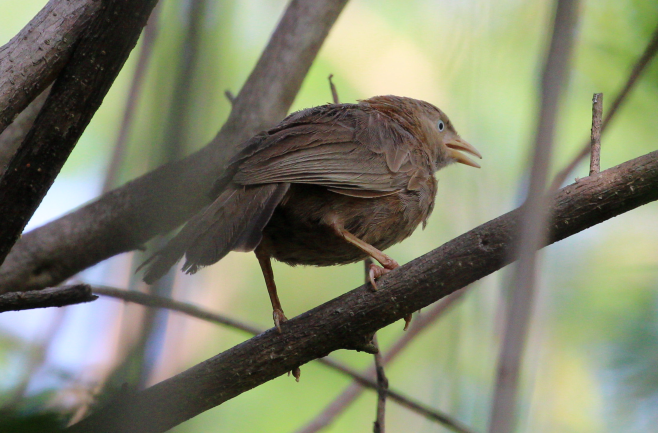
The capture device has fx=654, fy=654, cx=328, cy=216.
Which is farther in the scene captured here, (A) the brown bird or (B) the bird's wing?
(B) the bird's wing

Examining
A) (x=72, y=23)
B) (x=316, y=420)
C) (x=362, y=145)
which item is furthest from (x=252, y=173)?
(x=316, y=420)

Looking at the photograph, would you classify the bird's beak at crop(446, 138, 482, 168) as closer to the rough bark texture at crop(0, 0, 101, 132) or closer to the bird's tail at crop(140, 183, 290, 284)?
the bird's tail at crop(140, 183, 290, 284)

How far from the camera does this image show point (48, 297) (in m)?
2.84

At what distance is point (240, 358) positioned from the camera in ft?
10.8

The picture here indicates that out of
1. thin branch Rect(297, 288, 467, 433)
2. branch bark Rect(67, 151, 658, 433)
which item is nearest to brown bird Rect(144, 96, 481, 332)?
branch bark Rect(67, 151, 658, 433)

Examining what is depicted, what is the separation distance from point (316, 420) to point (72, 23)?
277cm

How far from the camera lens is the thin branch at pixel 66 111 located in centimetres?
286

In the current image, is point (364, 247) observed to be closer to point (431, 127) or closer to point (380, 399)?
point (380, 399)

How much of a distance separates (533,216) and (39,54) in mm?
2513

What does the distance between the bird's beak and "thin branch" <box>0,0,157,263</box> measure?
3.27m

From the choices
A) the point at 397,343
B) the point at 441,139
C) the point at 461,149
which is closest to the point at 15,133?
the point at 397,343

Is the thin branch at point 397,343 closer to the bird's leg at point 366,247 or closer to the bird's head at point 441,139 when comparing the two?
the bird's leg at point 366,247

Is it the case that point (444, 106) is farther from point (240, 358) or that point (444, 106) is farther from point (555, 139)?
point (555, 139)

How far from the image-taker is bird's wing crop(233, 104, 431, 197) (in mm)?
3820
